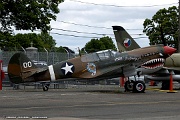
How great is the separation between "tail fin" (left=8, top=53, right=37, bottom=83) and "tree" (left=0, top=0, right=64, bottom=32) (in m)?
2.14

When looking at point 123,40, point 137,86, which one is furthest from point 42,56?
point 137,86

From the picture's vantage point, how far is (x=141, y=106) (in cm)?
1628

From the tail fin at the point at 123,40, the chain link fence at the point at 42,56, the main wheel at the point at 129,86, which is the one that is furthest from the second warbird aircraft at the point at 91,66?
the chain link fence at the point at 42,56

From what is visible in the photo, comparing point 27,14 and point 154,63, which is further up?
point 27,14

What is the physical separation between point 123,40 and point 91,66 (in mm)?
2792

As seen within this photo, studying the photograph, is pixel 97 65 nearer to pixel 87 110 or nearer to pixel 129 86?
pixel 129 86

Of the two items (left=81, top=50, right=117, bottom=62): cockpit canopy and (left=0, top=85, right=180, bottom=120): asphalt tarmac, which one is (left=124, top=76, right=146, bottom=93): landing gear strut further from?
(left=0, top=85, right=180, bottom=120): asphalt tarmac

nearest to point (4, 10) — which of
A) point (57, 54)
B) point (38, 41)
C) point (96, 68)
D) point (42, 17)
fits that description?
point (96, 68)

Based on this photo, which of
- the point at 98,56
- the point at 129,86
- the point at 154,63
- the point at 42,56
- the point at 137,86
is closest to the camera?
the point at 137,86

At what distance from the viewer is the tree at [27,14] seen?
23.4m

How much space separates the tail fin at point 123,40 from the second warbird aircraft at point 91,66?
1594 millimetres

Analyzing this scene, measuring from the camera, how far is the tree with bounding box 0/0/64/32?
23391mm

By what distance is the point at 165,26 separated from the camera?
65750mm

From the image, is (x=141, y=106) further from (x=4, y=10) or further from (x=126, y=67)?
(x=4, y=10)
